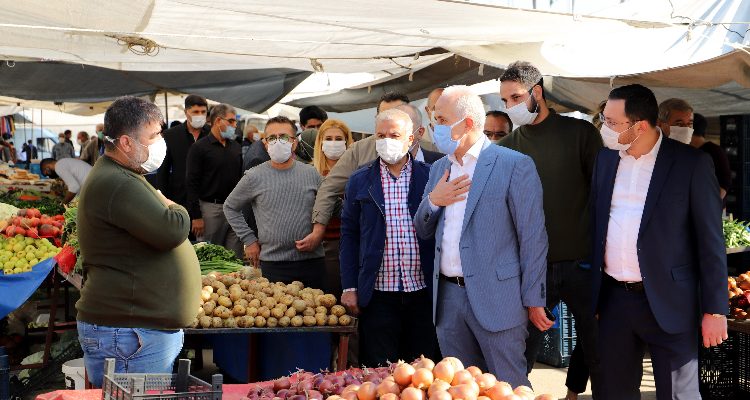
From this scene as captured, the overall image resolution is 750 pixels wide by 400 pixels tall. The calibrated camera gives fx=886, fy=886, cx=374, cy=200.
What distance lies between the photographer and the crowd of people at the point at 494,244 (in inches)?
153

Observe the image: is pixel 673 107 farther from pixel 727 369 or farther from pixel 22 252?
pixel 22 252

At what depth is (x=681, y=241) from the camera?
4.12 meters

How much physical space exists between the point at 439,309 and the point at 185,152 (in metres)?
5.12

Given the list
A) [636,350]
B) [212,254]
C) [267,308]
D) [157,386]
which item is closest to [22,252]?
[212,254]

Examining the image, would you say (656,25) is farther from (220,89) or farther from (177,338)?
(220,89)

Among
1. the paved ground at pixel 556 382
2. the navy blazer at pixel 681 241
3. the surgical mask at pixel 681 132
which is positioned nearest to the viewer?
the navy blazer at pixel 681 241

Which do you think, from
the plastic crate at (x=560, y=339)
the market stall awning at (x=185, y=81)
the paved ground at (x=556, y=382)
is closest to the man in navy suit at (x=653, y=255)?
the paved ground at (x=556, y=382)

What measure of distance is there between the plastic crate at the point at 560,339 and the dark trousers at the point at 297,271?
2360 millimetres

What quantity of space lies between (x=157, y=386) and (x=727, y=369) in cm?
445

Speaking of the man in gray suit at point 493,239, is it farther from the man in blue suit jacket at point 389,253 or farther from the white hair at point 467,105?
the man in blue suit jacket at point 389,253

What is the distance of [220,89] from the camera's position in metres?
12.1

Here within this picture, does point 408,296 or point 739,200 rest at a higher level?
point 739,200

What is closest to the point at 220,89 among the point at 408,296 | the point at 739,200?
the point at 739,200

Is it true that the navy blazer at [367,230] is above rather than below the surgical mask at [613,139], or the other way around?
below
